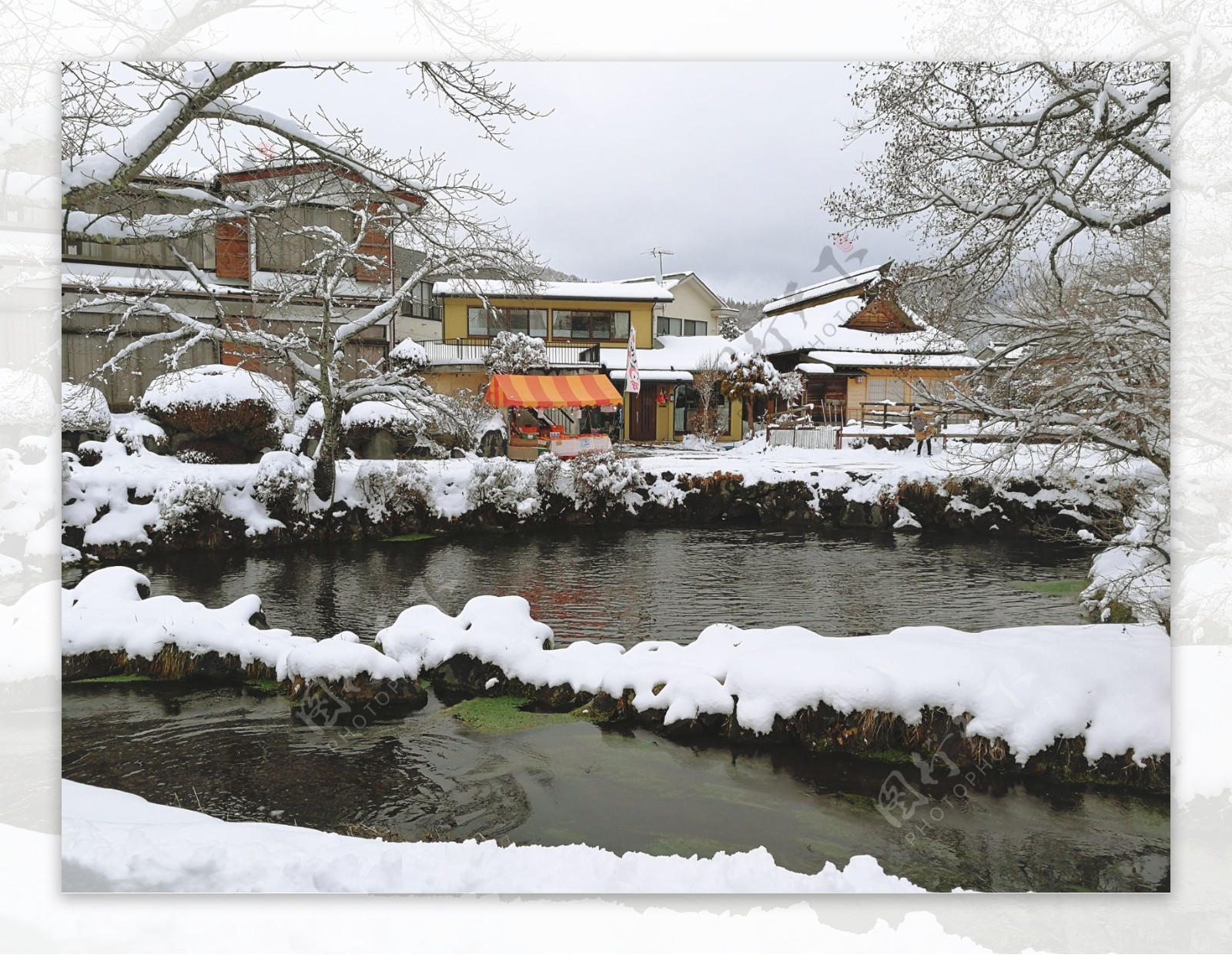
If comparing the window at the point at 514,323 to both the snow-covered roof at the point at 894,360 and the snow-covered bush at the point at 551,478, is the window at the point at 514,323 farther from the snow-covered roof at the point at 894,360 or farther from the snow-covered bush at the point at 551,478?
the snow-covered roof at the point at 894,360

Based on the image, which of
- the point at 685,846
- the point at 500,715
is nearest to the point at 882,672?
the point at 685,846

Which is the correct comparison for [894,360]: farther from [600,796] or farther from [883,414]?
[600,796]

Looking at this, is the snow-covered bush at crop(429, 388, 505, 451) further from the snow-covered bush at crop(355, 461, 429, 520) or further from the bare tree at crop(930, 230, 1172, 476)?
the bare tree at crop(930, 230, 1172, 476)

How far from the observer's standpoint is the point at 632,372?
47.0 feet

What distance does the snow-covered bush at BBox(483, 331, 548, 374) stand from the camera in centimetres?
1155

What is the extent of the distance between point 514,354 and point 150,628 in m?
7.56

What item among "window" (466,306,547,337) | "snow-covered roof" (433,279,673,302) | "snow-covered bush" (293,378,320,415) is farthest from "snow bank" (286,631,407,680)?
"window" (466,306,547,337)

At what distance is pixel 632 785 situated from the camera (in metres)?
3.93

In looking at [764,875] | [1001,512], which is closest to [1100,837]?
[764,875]

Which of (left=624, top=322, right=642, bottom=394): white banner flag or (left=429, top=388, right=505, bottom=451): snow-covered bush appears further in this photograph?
(left=624, top=322, right=642, bottom=394): white banner flag

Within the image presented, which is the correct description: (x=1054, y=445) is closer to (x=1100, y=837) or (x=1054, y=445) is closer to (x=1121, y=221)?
(x=1121, y=221)

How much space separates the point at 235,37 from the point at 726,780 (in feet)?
13.6

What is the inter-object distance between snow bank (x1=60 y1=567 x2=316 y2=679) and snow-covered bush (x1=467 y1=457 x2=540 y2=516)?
194 inches

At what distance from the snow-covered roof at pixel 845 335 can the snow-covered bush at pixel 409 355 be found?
5143 mm
